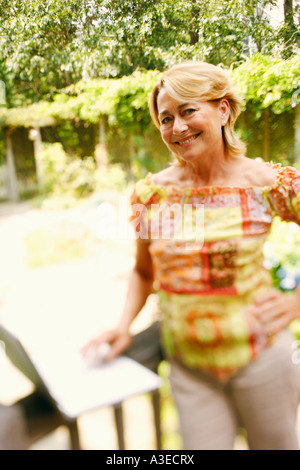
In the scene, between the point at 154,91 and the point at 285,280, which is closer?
the point at 154,91

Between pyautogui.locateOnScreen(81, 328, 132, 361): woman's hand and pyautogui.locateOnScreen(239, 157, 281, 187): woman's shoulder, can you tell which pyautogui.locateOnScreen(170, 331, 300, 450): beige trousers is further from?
pyautogui.locateOnScreen(239, 157, 281, 187): woman's shoulder

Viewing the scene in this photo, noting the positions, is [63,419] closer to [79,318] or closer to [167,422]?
[79,318]

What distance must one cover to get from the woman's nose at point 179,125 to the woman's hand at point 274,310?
1.31 ft

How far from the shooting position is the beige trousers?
2.65 feet

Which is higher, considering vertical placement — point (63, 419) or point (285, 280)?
point (285, 280)

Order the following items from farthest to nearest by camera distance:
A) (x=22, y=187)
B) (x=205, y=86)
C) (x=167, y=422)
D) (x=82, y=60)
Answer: (x=167, y=422), (x=22, y=187), (x=82, y=60), (x=205, y=86)

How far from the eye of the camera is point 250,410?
0.82 meters

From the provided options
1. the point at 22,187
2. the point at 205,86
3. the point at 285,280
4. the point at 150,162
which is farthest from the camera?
the point at 285,280

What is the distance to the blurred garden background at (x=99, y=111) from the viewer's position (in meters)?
0.74

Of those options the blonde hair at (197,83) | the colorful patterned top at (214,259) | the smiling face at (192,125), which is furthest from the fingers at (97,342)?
the blonde hair at (197,83)

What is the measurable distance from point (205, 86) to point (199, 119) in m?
0.06

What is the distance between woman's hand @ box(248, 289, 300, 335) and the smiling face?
34cm
